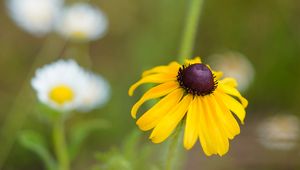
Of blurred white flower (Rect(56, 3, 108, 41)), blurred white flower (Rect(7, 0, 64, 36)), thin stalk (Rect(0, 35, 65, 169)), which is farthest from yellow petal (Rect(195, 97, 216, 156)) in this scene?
blurred white flower (Rect(7, 0, 64, 36))

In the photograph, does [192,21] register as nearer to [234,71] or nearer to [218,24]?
[234,71]

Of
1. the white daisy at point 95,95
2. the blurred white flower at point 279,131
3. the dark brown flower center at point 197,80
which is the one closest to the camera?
the dark brown flower center at point 197,80

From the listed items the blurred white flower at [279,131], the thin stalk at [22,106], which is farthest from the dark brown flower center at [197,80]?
the thin stalk at [22,106]

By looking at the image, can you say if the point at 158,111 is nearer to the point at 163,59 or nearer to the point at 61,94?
the point at 61,94

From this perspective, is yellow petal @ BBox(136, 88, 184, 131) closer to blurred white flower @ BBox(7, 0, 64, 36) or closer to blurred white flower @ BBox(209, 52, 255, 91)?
blurred white flower @ BBox(209, 52, 255, 91)

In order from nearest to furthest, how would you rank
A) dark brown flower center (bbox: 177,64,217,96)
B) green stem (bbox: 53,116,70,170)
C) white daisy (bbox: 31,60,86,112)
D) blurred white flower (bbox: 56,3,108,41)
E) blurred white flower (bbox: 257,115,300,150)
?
1. dark brown flower center (bbox: 177,64,217,96)
2. green stem (bbox: 53,116,70,170)
3. white daisy (bbox: 31,60,86,112)
4. blurred white flower (bbox: 257,115,300,150)
5. blurred white flower (bbox: 56,3,108,41)

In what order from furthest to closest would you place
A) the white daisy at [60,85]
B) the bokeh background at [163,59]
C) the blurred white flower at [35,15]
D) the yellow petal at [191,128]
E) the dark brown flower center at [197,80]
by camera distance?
the blurred white flower at [35,15] → the bokeh background at [163,59] → the white daisy at [60,85] → the dark brown flower center at [197,80] → the yellow petal at [191,128]

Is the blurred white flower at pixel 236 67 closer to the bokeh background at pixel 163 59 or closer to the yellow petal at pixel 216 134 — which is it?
the bokeh background at pixel 163 59
